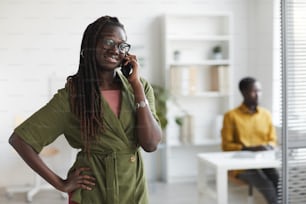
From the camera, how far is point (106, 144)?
109 centimetres

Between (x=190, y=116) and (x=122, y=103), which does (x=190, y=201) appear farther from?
(x=122, y=103)

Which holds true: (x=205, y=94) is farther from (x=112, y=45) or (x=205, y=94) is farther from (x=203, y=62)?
A: (x=112, y=45)

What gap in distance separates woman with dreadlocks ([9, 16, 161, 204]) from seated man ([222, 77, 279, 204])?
1217mm

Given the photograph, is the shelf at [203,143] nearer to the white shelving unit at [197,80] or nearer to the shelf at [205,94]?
the white shelving unit at [197,80]

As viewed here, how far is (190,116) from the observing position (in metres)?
Result: 2.63

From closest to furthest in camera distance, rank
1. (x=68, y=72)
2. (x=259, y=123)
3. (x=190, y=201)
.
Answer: (x=68, y=72)
(x=190, y=201)
(x=259, y=123)

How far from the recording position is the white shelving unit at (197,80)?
256cm

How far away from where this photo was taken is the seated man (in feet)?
7.35

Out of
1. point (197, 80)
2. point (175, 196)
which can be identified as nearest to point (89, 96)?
point (175, 196)

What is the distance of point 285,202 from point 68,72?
0.79 m

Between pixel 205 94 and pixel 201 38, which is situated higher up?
pixel 201 38

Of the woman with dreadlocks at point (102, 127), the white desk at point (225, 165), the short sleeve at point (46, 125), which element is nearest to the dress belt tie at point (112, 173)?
the woman with dreadlocks at point (102, 127)

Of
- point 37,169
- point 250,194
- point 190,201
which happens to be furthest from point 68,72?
point 250,194

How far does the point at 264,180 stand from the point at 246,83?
586 mm
